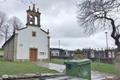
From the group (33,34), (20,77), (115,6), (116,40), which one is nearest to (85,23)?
(116,40)

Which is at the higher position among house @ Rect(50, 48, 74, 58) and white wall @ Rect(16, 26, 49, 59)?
white wall @ Rect(16, 26, 49, 59)

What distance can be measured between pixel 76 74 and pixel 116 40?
17319mm

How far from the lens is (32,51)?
3975 centimetres

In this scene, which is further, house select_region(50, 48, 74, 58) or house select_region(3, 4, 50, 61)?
house select_region(50, 48, 74, 58)

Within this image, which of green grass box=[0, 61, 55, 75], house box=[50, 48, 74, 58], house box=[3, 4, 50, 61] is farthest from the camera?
house box=[50, 48, 74, 58]

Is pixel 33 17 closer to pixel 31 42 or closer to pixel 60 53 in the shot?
pixel 31 42

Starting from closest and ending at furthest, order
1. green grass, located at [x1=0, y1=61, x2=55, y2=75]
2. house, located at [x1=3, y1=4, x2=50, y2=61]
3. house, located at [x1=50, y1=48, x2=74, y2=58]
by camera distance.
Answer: green grass, located at [x1=0, y1=61, x2=55, y2=75]
house, located at [x1=3, y1=4, x2=50, y2=61]
house, located at [x1=50, y1=48, x2=74, y2=58]

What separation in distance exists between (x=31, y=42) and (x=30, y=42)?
0.24 metres

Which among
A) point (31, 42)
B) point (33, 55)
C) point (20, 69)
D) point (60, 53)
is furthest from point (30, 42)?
point (60, 53)

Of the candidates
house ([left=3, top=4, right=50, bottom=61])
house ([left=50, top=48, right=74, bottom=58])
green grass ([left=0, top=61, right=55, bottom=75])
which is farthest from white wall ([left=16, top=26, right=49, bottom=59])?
green grass ([left=0, top=61, right=55, bottom=75])

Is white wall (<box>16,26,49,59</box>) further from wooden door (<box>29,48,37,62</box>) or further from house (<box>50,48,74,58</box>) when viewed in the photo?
house (<box>50,48,74,58</box>)

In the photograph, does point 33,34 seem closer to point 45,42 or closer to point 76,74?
point 45,42

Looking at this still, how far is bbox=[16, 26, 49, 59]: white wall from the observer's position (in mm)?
38438

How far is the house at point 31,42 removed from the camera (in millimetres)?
38188
